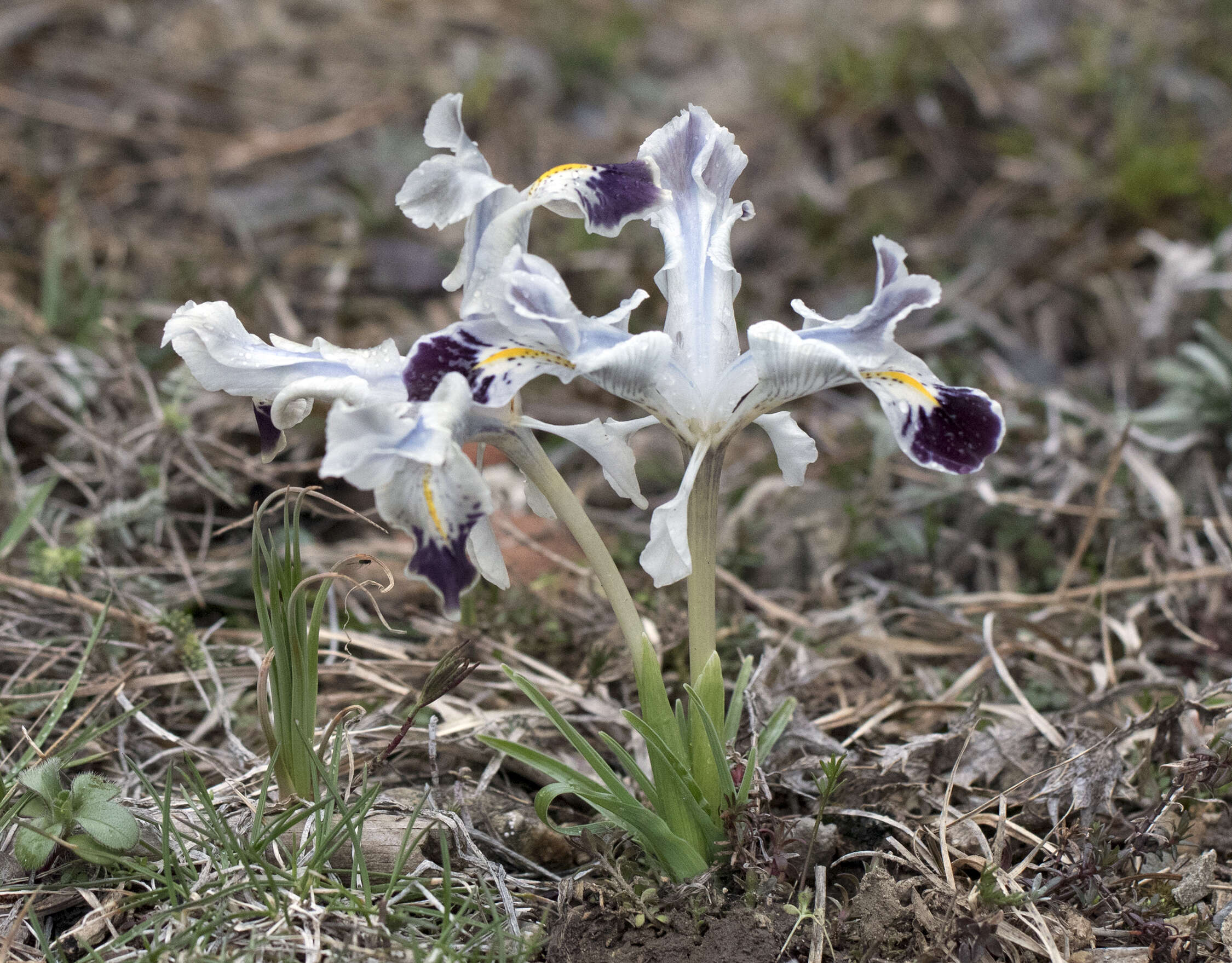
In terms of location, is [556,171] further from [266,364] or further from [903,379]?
[903,379]

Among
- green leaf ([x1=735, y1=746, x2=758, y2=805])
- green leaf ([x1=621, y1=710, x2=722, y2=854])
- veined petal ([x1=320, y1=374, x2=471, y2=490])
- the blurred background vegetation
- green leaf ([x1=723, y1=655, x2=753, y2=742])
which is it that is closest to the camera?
veined petal ([x1=320, y1=374, x2=471, y2=490])

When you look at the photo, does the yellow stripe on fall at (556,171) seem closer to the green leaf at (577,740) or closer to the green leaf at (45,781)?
the green leaf at (577,740)

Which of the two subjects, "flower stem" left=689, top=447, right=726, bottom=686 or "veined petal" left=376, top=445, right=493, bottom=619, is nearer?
"veined petal" left=376, top=445, right=493, bottom=619

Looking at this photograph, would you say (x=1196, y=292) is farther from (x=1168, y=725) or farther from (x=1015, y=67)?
(x=1168, y=725)

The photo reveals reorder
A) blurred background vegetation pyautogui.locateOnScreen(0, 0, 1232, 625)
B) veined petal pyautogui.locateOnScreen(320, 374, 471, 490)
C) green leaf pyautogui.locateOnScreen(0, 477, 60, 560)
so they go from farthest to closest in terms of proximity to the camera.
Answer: blurred background vegetation pyautogui.locateOnScreen(0, 0, 1232, 625) → green leaf pyautogui.locateOnScreen(0, 477, 60, 560) → veined petal pyautogui.locateOnScreen(320, 374, 471, 490)

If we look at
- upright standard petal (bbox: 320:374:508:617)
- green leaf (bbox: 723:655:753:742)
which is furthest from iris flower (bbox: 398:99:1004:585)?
green leaf (bbox: 723:655:753:742)

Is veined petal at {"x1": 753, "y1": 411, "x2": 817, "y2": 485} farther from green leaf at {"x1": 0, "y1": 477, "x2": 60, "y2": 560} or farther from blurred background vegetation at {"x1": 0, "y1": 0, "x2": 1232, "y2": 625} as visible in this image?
green leaf at {"x1": 0, "y1": 477, "x2": 60, "y2": 560}

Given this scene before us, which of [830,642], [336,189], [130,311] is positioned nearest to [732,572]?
[830,642]
